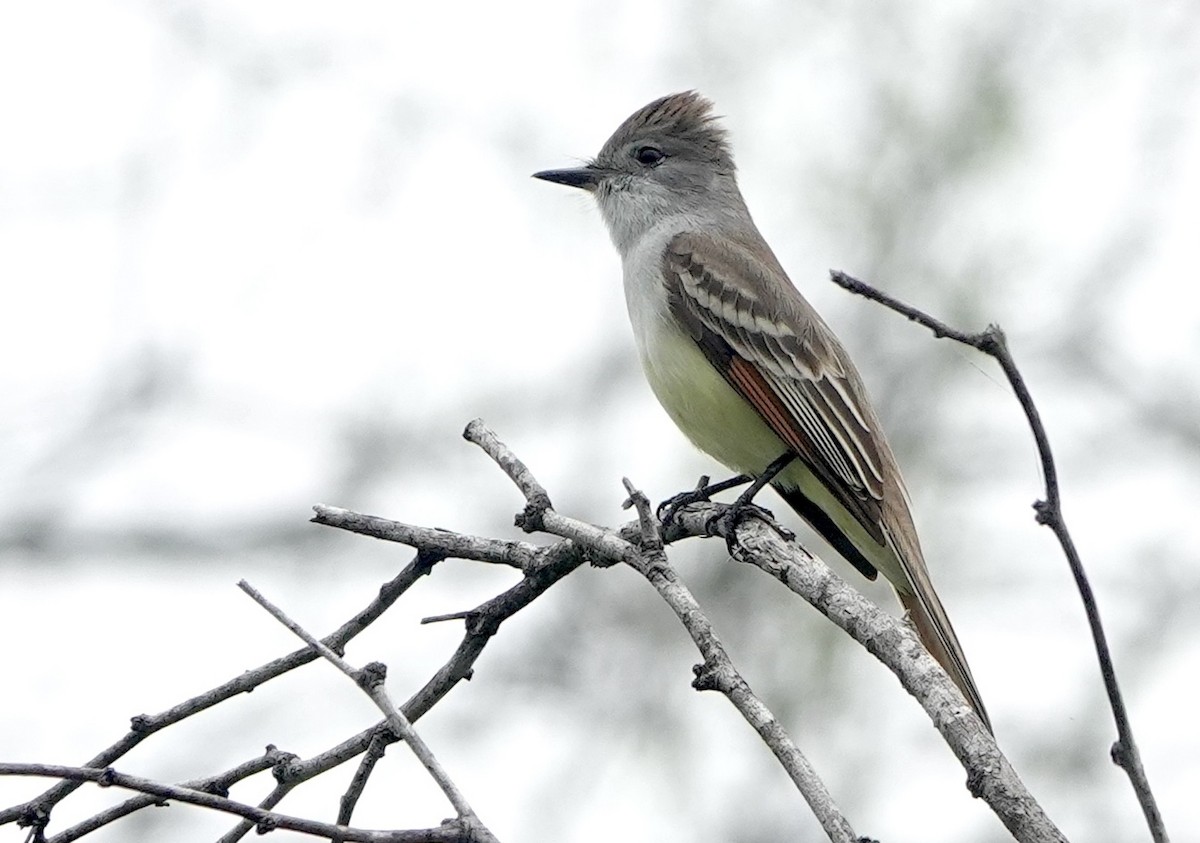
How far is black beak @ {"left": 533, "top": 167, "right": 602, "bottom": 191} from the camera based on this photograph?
24.1 ft

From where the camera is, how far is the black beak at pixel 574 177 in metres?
7.36

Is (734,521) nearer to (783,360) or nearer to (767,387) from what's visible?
(767,387)

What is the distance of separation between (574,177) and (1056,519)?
5274mm

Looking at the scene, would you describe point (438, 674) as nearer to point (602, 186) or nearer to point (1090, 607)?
point (1090, 607)

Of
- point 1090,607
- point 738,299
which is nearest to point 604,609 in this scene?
point 738,299

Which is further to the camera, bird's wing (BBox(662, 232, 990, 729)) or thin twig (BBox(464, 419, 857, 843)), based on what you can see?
bird's wing (BBox(662, 232, 990, 729))

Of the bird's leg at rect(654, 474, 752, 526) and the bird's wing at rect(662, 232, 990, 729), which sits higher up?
the bird's wing at rect(662, 232, 990, 729)

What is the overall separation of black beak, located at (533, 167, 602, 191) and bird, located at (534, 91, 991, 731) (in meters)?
0.37

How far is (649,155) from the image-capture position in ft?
24.7

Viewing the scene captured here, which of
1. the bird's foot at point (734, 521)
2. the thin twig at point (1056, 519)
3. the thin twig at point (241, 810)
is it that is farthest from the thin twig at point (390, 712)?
the bird's foot at point (734, 521)

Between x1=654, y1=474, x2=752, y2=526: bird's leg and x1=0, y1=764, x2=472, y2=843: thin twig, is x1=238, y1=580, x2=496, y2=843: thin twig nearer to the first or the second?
x1=0, y1=764, x2=472, y2=843: thin twig

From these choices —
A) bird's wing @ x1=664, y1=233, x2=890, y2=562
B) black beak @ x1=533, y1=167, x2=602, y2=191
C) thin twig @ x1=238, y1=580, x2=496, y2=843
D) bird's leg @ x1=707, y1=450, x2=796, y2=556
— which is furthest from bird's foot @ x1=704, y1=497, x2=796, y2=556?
black beak @ x1=533, y1=167, x2=602, y2=191

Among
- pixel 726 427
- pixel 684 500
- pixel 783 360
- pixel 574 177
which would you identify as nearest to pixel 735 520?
pixel 684 500

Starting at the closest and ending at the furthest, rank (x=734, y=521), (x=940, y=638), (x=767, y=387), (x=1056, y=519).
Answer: (x=1056, y=519)
(x=734, y=521)
(x=940, y=638)
(x=767, y=387)
